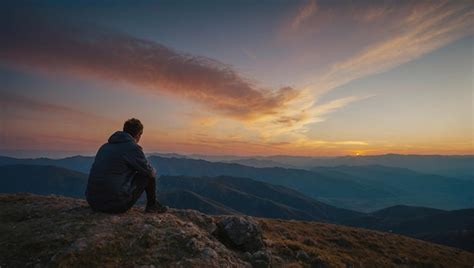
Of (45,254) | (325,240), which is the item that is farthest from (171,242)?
(325,240)

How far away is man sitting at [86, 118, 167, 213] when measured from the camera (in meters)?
8.52

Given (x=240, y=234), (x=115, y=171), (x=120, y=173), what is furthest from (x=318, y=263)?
(x=115, y=171)

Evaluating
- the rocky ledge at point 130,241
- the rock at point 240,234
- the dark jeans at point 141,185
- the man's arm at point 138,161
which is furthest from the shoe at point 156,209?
the rock at point 240,234

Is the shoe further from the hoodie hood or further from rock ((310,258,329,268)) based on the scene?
rock ((310,258,329,268))

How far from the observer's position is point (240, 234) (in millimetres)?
11047

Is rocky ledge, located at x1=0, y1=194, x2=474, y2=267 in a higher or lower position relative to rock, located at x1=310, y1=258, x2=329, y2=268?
higher

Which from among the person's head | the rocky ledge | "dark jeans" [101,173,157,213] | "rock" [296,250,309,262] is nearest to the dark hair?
the person's head

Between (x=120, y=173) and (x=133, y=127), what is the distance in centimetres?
185

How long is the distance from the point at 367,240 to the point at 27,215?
2392cm

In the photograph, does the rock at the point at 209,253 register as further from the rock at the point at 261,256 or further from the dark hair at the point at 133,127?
the dark hair at the point at 133,127

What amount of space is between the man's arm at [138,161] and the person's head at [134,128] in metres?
0.83

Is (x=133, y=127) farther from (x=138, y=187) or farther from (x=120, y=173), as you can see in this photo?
(x=138, y=187)

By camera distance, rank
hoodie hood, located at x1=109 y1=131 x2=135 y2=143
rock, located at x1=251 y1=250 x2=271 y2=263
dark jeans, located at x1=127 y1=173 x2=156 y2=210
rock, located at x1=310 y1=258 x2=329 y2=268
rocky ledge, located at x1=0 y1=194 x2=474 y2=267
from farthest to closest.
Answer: rock, located at x1=310 y1=258 x2=329 y2=268, rock, located at x1=251 y1=250 x2=271 y2=263, dark jeans, located at x1=127 y1=173 x2=156 y2=210, hoodie hood, located at x1=109 y1=131 x2=135 y2=143, rocky ledge, located at x1=0 y1=194 x2=474 y2=267

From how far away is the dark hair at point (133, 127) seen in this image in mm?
9586
